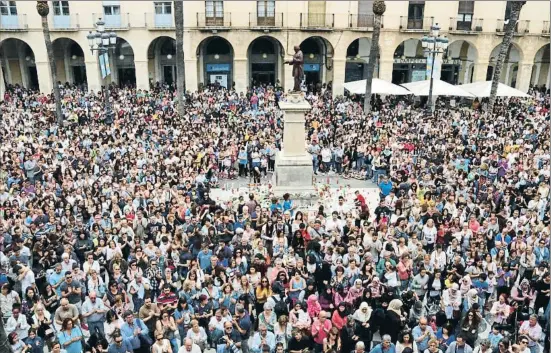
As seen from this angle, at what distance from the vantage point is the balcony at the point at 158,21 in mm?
35906

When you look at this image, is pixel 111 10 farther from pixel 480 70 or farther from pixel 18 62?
pixel 480 70

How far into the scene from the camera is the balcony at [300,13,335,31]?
36.1 m

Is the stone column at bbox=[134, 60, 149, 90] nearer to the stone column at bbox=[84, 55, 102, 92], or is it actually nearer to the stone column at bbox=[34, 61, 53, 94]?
the stone column at bbox=[84, 55, 102, 92]

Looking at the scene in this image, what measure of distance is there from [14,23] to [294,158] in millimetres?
27410

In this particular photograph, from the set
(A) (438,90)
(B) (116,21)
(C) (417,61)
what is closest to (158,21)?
(B) (116,21)

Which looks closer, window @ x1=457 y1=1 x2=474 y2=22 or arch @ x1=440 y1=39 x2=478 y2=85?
window @ x1=457 y1=1 x2=474 y2=22

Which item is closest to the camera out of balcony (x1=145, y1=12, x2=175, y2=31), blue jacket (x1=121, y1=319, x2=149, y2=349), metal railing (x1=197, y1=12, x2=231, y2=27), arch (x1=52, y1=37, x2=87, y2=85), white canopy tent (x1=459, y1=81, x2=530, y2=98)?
blue jacket (x1=121, y1=319, x2=149, y2=349)

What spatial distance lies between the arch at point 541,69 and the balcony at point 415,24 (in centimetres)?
989

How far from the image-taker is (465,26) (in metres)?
36.9

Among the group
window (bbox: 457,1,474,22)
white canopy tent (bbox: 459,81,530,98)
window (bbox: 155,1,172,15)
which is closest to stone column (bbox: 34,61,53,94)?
window (bbox: 155,1,172,15)

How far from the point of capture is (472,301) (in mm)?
9531

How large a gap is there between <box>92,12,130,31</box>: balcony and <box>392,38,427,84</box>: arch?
19063mm

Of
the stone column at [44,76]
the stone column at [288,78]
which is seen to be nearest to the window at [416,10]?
the stone column at [288,78]

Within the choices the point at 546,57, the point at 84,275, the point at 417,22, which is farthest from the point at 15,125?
the point at 546,57
